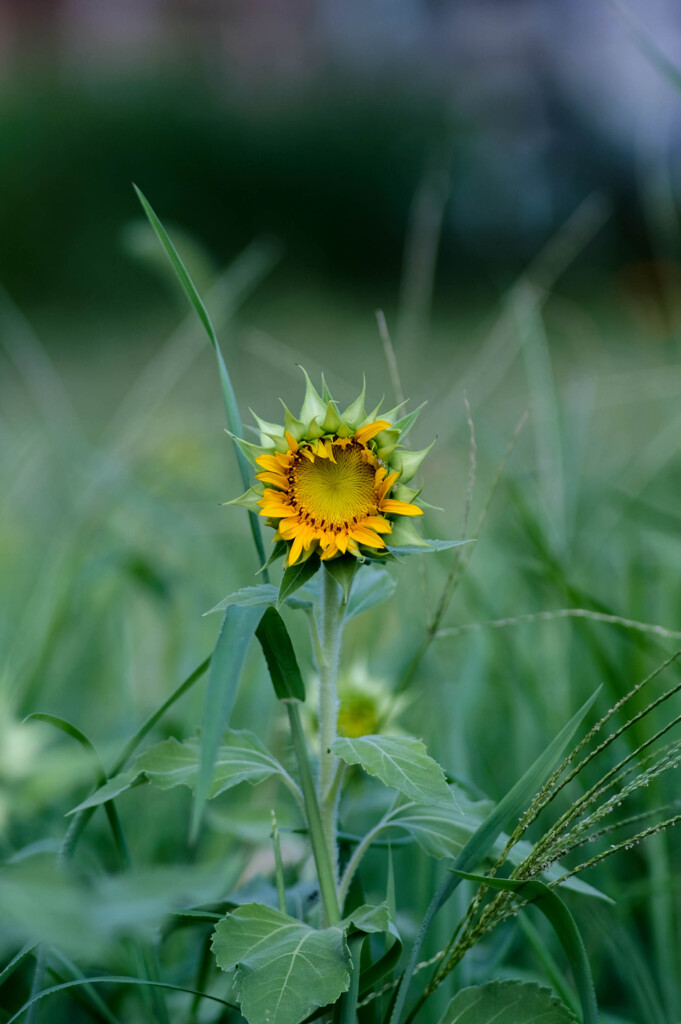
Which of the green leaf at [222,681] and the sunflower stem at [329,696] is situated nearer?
the green leaf at [222,681]

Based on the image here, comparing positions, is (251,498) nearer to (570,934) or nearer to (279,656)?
(279,656)

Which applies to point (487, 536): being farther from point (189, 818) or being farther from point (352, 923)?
point (352, 923)

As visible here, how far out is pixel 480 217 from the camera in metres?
4.09

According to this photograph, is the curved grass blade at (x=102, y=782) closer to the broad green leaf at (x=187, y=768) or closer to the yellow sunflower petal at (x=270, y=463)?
the broad green leaf at (x=187, y=768)

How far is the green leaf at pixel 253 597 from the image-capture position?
0.35m

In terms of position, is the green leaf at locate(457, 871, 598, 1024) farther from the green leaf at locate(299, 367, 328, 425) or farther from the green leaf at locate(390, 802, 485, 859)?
Result: the green leaf at locate(299, 367, 328, 425)

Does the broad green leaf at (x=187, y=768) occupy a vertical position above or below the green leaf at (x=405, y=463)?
below

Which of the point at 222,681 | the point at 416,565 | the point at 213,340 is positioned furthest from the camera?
the point at 416,565

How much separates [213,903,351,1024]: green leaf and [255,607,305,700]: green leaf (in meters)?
0.09

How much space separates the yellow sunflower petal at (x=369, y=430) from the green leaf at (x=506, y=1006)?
238 mm

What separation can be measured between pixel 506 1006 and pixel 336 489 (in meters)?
0.23

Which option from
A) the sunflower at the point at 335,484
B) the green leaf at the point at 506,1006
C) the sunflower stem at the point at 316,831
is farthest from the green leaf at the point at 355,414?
the green leaf at the point at 506,1006

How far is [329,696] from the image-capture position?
1.36 feet

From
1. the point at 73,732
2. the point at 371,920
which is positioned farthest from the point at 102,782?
the point at 371,920
